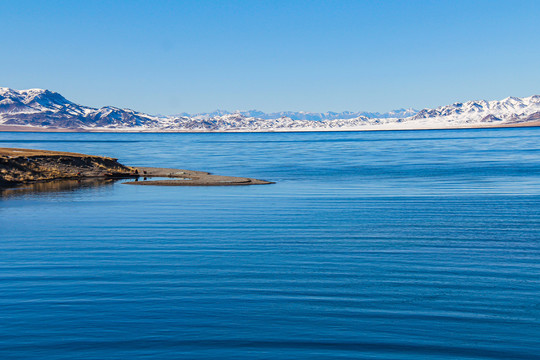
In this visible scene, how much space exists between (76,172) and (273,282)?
4159 cm

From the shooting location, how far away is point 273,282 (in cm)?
1339

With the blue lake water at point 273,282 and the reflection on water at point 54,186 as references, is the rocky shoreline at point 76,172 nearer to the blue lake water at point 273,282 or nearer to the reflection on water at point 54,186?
the reflection on water at point 54,186

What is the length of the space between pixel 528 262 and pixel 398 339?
23.8 feet

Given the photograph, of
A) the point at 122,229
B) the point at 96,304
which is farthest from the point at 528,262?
the point at 122,229

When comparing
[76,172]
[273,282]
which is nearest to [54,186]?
[76,172]

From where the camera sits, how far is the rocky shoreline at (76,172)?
144ft

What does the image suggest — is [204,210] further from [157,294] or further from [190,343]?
[190,343]

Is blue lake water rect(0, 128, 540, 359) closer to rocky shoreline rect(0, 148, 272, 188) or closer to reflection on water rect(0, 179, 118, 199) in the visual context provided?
reflection on water rect(0, 179, 118, 199)

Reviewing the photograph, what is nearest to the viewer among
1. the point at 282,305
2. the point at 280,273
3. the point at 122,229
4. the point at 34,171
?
the point at 282,305

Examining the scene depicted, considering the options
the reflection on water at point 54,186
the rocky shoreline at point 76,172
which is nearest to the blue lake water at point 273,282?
the reflection on water at point 54,186

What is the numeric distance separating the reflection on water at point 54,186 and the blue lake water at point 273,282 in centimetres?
1151

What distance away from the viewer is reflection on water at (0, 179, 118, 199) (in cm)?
3778

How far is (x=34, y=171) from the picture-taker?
4731 cm

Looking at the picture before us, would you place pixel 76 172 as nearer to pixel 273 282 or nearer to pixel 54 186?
pixel 54 186
